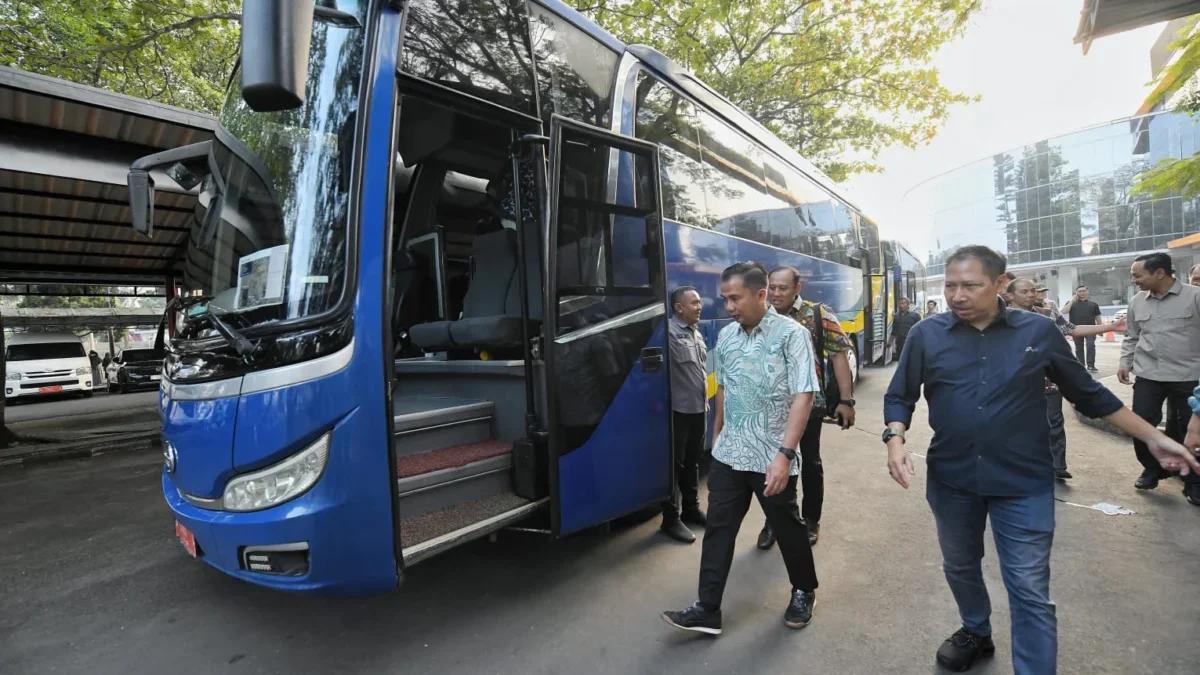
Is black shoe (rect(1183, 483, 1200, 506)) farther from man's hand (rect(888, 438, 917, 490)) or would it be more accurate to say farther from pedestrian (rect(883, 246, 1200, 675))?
man's hand (rect(888, 438, 917, 490))

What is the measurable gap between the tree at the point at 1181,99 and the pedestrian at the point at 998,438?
14.7 ft

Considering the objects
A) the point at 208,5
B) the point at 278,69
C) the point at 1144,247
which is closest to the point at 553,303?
the point at 278,69

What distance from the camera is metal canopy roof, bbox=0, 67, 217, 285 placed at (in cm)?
540

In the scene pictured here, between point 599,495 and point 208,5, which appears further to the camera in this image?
point 208,5

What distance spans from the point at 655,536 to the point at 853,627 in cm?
154

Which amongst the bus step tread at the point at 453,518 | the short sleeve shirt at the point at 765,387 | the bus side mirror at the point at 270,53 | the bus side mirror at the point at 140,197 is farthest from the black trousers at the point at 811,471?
the bus side mirror at the point at 140,197

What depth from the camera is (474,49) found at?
2.93 m

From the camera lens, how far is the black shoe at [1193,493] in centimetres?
430

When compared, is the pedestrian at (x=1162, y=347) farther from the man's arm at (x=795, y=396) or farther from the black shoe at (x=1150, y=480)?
the man's arm at (x=795, y=396)

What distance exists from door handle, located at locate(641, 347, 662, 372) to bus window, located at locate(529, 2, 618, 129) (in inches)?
60.3

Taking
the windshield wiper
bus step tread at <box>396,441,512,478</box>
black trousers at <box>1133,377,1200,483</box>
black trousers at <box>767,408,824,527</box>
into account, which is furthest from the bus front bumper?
Answer: black trousers at <box>1133,377,1200,483</box>

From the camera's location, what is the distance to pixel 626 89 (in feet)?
13.1

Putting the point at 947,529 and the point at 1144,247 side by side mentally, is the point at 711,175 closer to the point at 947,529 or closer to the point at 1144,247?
the point at 947,529

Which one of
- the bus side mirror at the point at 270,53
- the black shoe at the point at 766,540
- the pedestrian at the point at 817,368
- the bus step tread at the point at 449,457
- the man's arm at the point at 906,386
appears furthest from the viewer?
the black shoe at the point at 766,540
